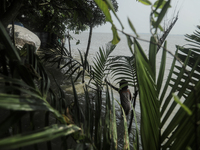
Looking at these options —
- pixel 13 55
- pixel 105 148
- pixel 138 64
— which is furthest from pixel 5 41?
pixel 105 148

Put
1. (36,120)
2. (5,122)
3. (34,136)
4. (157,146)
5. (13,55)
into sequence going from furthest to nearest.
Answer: (36,120) → (157,146) → (13,55) → (5,122) → (34,136)

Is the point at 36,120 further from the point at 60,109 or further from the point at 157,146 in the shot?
the point at 157,146

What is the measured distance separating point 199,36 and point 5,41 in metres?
1.49

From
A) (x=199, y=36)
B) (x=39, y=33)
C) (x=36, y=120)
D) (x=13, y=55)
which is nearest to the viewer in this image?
(x=13, y=55)

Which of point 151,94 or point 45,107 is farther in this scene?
point 151,94

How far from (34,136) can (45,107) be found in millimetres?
170

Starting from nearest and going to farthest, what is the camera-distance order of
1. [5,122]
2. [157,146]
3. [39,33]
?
[5,122] < [157,146] < [39,33]

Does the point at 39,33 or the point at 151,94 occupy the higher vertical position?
Result: the point at 39,33

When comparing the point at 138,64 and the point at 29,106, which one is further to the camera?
the point at 138,64

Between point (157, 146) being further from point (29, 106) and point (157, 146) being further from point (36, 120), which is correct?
point (36, 120)

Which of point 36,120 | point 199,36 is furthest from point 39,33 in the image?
point 199,36

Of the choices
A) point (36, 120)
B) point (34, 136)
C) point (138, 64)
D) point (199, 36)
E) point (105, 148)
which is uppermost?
point (199, 36)

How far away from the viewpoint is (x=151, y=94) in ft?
1.97

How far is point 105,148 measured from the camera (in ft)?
2.36
